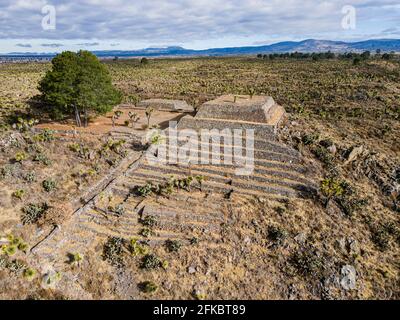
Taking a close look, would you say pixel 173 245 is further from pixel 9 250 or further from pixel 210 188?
pixel 9 250

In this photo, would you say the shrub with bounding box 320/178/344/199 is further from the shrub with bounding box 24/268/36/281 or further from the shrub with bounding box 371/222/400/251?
the shrub with bounding box 24/268/36/281

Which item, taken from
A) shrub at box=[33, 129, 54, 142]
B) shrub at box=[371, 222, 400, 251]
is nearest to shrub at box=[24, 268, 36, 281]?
shrub at box=[33, 129, 54, 142]

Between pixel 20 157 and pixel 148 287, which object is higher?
pixel 20 157

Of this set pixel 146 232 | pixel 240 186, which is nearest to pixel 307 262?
pixel 240 186

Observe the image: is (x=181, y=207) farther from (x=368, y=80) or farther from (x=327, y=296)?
(x=368, y=80)

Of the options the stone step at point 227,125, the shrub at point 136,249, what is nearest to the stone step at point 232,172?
the stone step at point 227,125

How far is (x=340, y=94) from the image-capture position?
56.3 metres

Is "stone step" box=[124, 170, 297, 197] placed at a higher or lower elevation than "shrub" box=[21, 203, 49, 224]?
higher

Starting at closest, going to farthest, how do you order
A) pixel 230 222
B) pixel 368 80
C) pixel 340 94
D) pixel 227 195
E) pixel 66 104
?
1. pixel 230 222
2. pixel 227 195
3. pixel 66 104
4. pixel 340 94
5. pixel 368 80

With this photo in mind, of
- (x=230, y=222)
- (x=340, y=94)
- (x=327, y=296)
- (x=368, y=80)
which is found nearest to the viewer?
(x=327, y=296)

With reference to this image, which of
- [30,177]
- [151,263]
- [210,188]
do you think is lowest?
[151,263]
